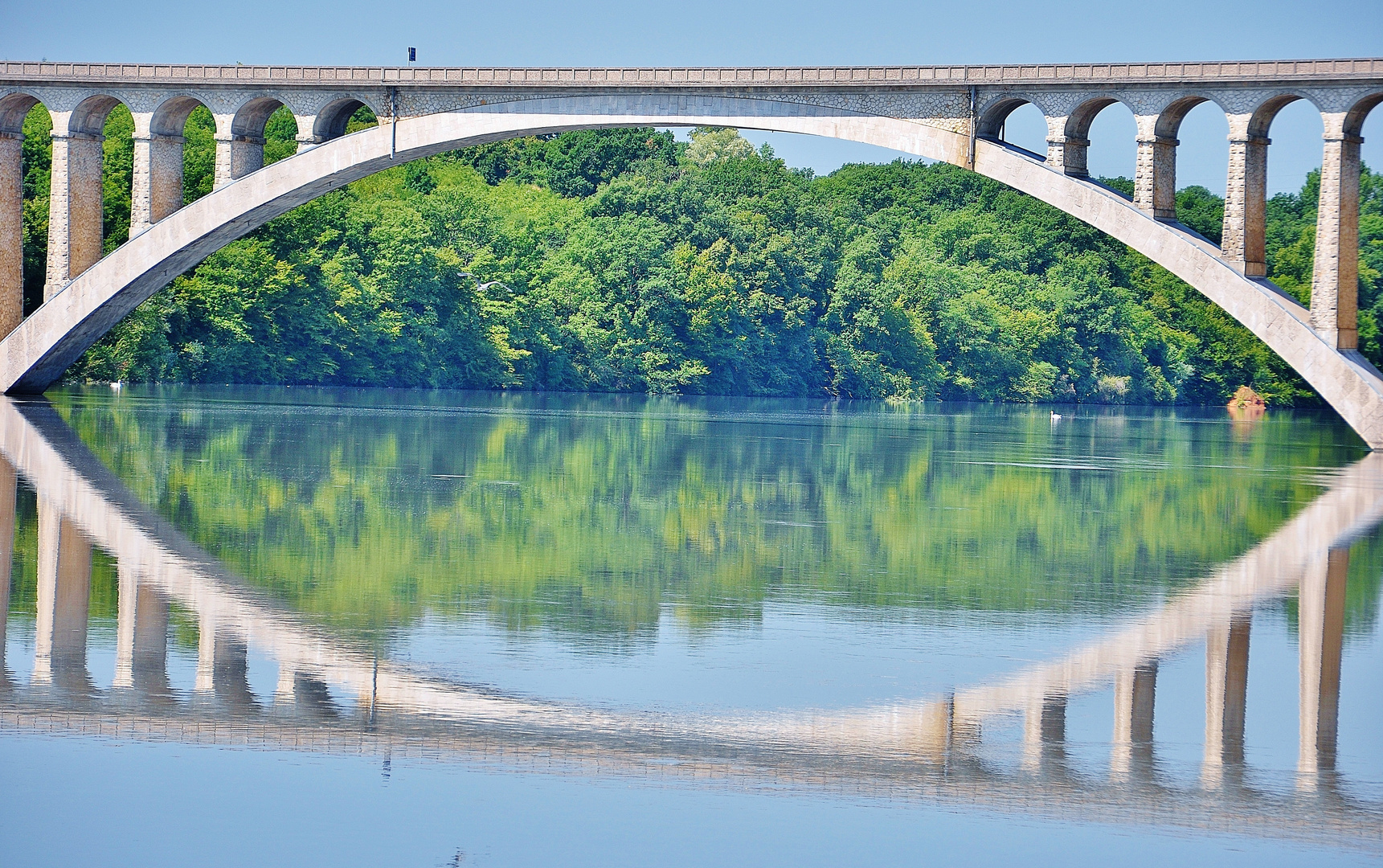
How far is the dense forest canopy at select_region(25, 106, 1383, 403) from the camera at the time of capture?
238 ft

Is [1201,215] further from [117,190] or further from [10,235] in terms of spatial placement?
[10,235]

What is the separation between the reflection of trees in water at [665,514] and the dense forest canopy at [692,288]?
29370 mm

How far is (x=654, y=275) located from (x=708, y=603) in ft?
232

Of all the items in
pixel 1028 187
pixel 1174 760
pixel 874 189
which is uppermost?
pixel 874 189

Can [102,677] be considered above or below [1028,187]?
→ below

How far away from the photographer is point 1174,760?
9602 mm

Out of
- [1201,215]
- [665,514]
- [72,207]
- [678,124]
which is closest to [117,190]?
[72,207]

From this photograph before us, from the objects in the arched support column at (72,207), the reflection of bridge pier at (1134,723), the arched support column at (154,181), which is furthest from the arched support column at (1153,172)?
the reflection of bridge pier at (1134,723)

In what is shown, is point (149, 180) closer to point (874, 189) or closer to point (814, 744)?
point (814, 744)

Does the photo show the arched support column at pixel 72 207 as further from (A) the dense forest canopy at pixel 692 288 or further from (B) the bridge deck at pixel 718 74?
(A) the dense forest canopy at pixel 692 288

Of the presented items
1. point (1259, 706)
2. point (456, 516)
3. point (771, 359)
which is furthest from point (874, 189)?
point (1259, 706)

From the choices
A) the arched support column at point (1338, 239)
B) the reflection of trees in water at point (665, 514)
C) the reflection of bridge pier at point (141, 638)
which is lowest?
the reflection of bridge pier at point (141, 638)

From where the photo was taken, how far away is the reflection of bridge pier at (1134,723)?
9.39 metres

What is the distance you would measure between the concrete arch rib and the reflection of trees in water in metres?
3.32
